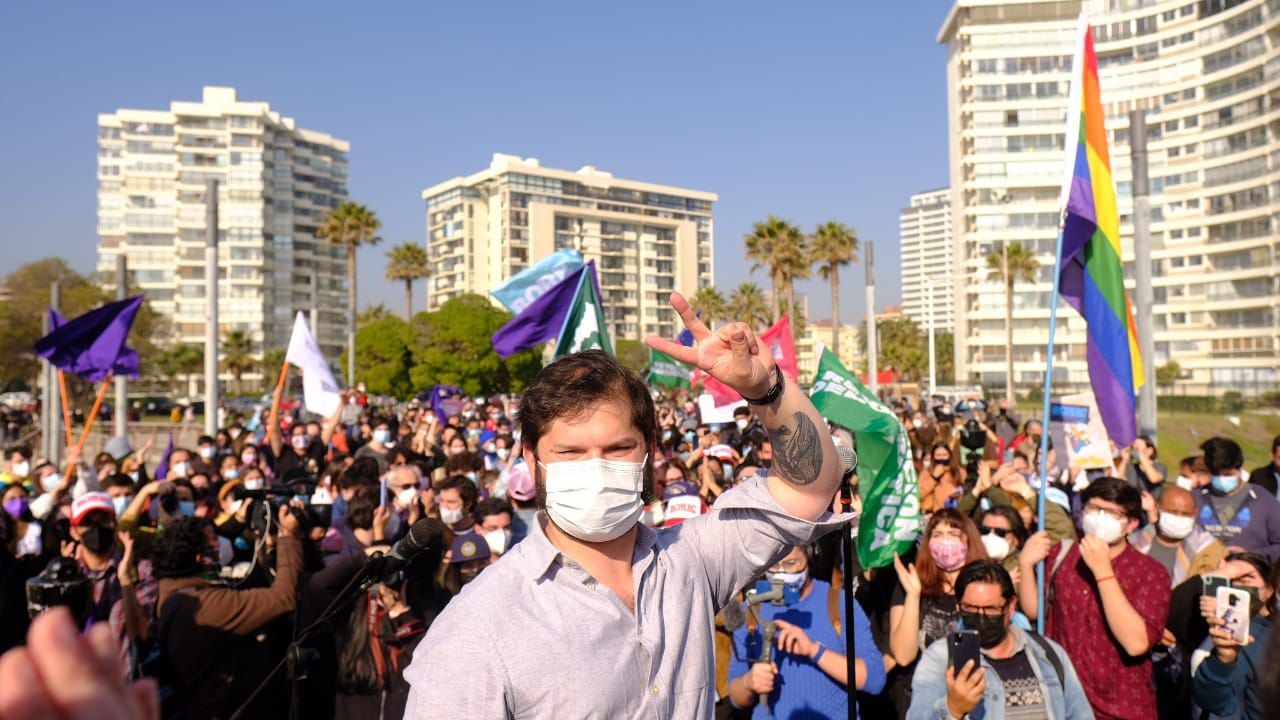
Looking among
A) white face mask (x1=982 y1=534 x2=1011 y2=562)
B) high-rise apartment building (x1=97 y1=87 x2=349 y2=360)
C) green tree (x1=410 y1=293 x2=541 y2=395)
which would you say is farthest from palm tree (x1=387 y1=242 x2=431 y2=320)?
white face mask (x1=982 y1=534 x2=1011 y2=562)

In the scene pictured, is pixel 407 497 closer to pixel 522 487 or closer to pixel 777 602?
pixel 522 487

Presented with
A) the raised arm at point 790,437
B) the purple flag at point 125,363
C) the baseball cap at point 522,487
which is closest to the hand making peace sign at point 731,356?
the raised arm at point 790,437

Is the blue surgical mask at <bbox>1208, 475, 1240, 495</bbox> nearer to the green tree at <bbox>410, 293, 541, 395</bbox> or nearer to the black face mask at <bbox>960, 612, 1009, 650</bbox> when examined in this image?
the black face mask at <bbox>960, 612, 1009, 650</bbox>

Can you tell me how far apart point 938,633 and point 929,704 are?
123 cm

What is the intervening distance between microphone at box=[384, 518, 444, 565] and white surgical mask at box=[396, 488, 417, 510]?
4083 millimetres

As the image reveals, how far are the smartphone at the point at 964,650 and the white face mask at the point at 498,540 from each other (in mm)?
3287

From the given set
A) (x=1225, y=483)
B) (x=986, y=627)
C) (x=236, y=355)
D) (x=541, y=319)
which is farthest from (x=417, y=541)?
(x=236, y=355)

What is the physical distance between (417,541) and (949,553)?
10.2 ft

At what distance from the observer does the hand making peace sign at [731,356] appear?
2.18 meters

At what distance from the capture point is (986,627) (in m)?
3.88

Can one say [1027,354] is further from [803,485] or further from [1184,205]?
[803,485]

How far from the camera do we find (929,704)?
3.79 metres

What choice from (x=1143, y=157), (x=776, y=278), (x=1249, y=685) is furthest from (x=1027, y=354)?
(x=1249, y=685)

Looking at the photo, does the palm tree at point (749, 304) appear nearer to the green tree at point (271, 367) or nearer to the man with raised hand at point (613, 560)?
the green tree at point (271, 367)
